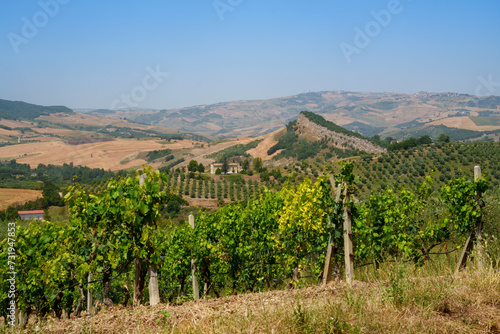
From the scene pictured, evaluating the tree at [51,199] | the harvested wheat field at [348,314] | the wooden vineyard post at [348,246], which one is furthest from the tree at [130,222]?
the tree at [51,199]

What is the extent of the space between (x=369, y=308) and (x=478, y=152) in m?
67.6

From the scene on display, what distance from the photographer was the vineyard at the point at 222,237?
6.62 meters

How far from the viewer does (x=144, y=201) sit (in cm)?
649

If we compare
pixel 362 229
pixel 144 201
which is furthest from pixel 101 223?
pixel 362 229

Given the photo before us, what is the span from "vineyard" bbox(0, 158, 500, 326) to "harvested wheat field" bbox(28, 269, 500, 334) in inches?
44.3

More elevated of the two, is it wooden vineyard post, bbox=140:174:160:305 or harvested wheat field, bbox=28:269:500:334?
harvested wheat field, bbox=28:269:500:334

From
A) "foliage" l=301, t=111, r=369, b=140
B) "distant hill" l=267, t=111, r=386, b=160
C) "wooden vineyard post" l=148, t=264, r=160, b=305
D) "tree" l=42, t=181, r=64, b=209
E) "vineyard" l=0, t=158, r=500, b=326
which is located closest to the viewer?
"wooden vineyard post" l=148, t=264, r=160, b=305

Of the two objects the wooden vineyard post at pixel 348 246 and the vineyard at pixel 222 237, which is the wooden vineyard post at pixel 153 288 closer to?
the vineyard at pixel 222 237

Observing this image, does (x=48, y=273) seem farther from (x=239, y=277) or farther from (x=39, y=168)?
(x=39, y=168)

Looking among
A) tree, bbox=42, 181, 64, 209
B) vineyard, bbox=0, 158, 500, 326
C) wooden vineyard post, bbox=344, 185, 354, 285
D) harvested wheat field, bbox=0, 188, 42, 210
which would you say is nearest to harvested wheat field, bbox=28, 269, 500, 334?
wooden vineyard post, bbox=344, 185, 354, 285

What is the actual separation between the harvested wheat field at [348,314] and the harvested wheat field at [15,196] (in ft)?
232

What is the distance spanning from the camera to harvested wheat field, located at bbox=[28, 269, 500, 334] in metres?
3.89

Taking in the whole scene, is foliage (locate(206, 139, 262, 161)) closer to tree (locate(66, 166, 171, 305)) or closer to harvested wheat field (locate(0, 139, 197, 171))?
harvested wheat field (locate(0, 139, 197, 171))

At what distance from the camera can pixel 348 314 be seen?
13.4 ft
